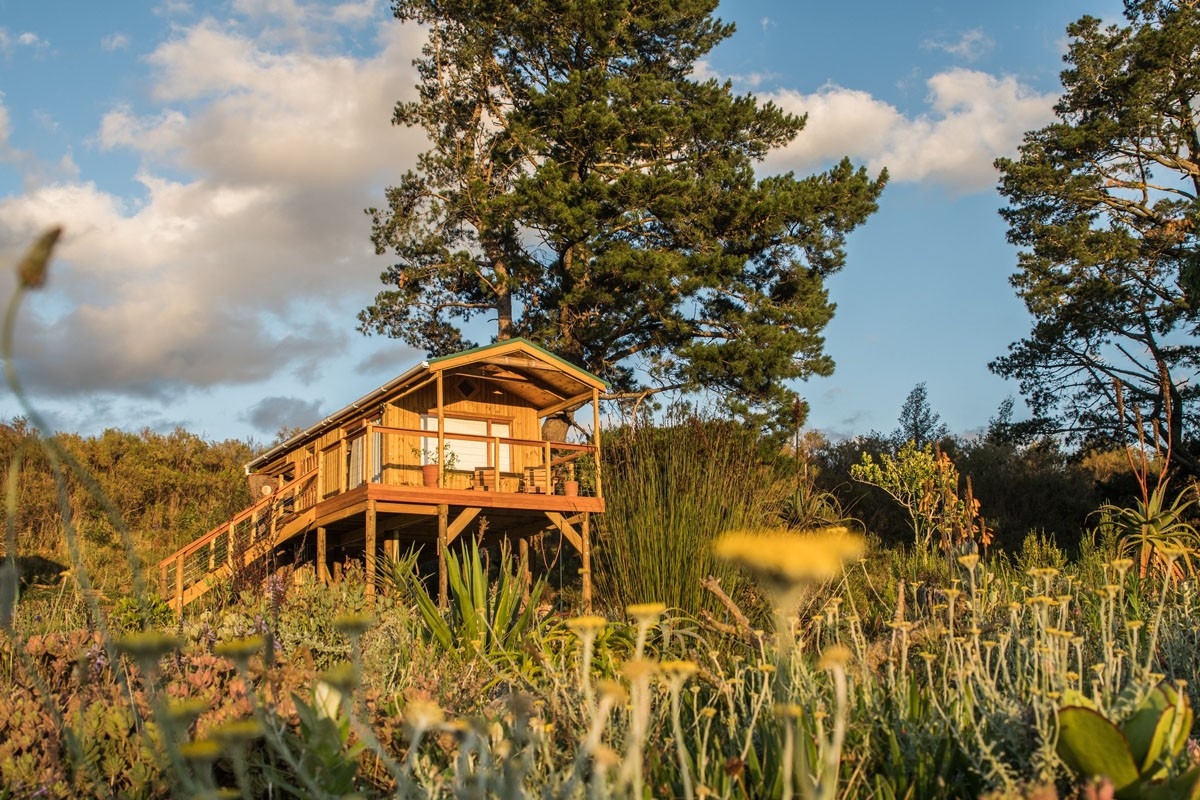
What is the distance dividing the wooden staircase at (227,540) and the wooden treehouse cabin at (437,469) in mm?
40

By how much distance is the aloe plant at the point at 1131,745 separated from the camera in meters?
1.87

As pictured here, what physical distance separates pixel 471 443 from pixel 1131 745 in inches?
578

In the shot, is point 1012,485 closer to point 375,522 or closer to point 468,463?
point 468,463

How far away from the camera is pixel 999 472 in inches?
878

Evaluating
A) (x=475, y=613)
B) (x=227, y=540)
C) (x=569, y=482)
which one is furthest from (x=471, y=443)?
(x=475, y=613)

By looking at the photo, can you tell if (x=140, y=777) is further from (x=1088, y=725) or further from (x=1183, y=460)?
(x=1183, y=460)

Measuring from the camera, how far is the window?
635 inches

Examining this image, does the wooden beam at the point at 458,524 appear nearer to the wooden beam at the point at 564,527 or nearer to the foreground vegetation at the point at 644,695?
the wooden beam at the point at 564,527

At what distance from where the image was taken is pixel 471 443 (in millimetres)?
16328

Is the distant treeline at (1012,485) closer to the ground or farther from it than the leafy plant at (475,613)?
farther from it

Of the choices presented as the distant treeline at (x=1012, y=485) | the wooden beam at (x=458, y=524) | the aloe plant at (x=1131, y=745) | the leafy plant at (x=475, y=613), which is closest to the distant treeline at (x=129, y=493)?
the wooden beam at (x=458, y=524)

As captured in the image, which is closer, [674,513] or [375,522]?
[674,513]

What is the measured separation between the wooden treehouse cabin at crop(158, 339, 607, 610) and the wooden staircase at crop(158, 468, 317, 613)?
0.04 meters

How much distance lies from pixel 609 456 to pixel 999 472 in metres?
15.9
